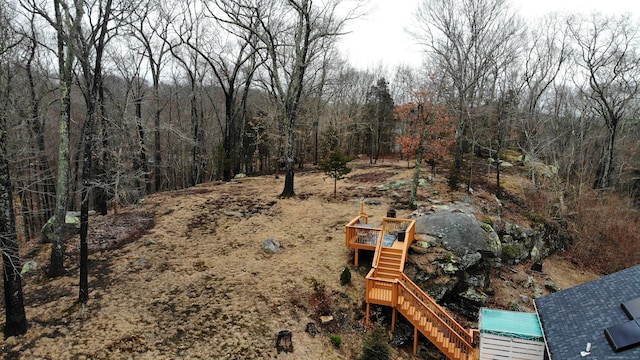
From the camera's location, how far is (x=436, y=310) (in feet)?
38.0

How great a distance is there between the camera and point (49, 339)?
874 centimetres

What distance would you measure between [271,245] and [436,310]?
276 inches

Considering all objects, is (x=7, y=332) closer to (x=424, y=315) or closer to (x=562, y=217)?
(x=424, y=315)

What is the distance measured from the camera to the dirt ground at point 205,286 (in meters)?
9.22

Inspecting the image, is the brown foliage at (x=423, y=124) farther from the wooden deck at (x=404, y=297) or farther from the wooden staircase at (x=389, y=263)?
the wooden staircase at (x=389, y=263)

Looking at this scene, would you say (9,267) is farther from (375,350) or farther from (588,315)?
(588,315)

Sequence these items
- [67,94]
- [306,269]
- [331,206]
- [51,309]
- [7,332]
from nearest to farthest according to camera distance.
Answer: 1. [7,332]
2. [51,309]
3. [67,94]
4. [306,269]
5. [331,206]

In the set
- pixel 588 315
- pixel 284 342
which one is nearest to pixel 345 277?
pixel 284 342

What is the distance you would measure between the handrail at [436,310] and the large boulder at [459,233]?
305cm

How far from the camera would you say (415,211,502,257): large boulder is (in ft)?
46.5

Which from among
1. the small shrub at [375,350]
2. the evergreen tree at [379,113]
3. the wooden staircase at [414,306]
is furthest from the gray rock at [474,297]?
the evergreen tree at [379,113]

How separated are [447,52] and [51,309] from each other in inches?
971

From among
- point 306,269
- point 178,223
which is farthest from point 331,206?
point 178,223

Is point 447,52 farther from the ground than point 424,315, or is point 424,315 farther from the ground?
point 447,52
